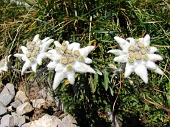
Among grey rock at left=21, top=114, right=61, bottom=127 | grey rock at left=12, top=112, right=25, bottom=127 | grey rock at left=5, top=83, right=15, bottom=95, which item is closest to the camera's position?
grey rock at left=21, top=114, right=61, bottom=127

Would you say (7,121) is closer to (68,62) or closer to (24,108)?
(24,108)

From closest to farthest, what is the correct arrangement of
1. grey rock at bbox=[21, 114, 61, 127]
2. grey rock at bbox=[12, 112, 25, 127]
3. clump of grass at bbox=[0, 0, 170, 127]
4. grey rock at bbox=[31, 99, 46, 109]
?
clump of grass at bbox=[0, 0, 170, 127] < grey rock at bbox=[21, 114, 61, 127] < grey rock at bbox=[12, 112, 25, 127] < grey rock at bbox=[31, 99, 46, 109]

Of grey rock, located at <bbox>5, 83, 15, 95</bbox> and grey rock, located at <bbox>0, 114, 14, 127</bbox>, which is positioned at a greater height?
grey rock, located at <bbox>5, 83, 15, 95</bbox>

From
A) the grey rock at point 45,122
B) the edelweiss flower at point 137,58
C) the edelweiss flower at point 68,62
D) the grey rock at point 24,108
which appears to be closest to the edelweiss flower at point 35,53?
the edelweiss flower at point 68,62

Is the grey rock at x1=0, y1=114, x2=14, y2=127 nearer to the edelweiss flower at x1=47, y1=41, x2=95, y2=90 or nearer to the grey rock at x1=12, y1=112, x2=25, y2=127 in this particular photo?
the grey rock at x1=12, y1=112, x2=25, y2=127

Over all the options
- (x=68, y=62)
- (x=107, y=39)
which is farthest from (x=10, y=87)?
(x=68, y=62)

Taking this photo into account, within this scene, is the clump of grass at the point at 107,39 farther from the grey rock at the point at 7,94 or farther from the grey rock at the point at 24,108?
the grey rock at the point at 24,108

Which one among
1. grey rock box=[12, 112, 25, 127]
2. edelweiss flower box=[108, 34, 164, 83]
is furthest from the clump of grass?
edelweiss flower box=[108, 34, 164, 83]
